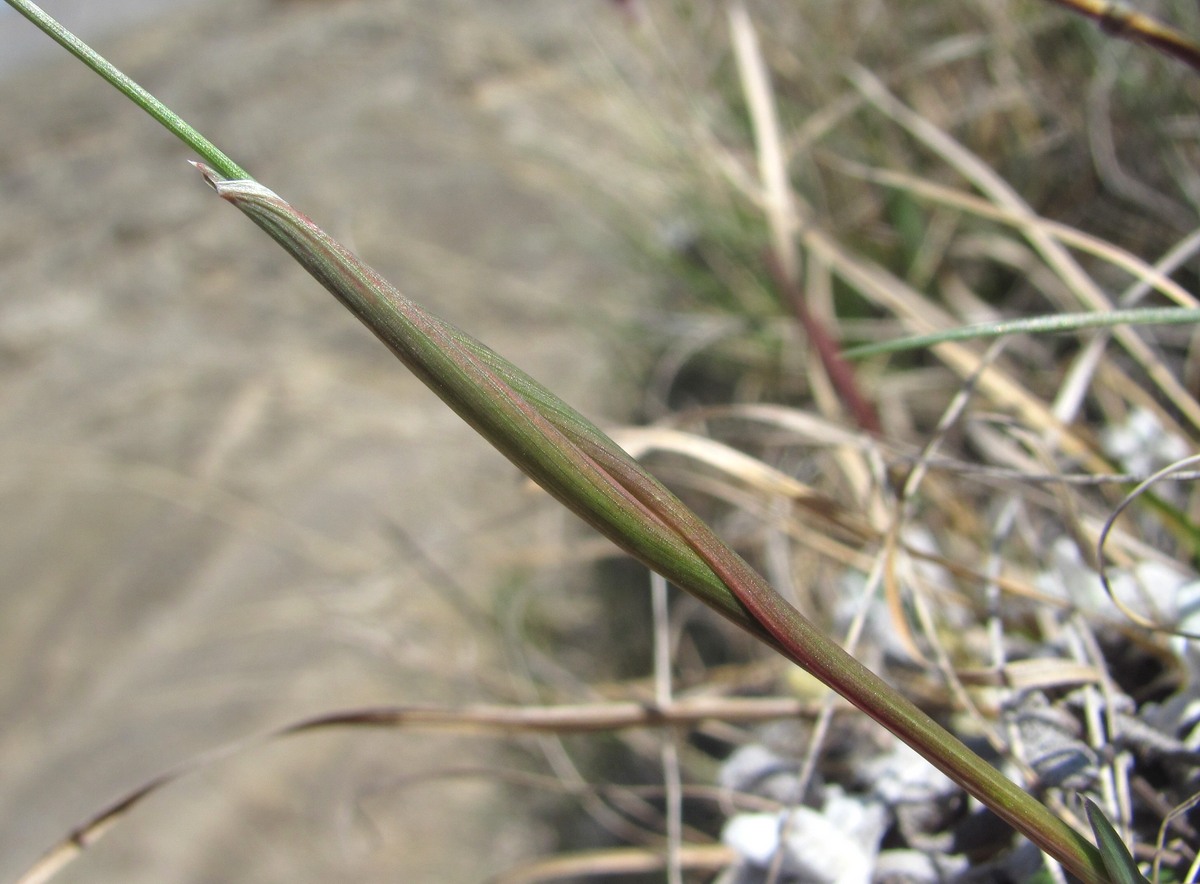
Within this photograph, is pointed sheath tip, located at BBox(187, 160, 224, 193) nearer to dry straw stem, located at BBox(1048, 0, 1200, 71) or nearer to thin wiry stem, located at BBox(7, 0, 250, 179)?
thin wiry stem, located at BBox(7, 0, 250, 179)

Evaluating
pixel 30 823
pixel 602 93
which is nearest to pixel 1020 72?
pixel 602 93

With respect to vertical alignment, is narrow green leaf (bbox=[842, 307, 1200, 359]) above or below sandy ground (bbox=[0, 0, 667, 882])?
below

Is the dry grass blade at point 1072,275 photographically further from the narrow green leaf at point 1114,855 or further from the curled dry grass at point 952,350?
the narrow green leaf at point 1114,855

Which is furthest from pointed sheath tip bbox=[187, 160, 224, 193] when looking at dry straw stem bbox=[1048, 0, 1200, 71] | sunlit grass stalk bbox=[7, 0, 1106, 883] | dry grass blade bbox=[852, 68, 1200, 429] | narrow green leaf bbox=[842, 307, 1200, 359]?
dry grass blade bbox=[852, 68, 1200, 429]

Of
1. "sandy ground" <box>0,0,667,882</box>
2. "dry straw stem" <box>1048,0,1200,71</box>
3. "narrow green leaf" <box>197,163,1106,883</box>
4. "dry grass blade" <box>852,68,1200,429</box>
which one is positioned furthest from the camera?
"sandy ground" <box>0,0,667,882</box>

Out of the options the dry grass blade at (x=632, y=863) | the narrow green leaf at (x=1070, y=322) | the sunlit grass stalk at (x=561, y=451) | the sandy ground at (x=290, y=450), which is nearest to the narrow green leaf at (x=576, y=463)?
the sunlit grass stalk at (x=561, y=451)

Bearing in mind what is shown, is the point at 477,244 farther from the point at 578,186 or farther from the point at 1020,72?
the point at 1020,72

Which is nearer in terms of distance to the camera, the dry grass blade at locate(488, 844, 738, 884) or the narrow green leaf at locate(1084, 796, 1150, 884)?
the narrow green leaf at locate(1084, 796, 1150, 884)
